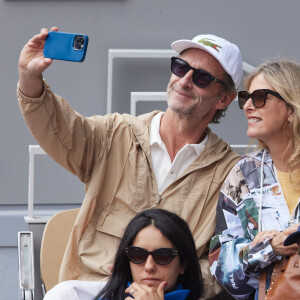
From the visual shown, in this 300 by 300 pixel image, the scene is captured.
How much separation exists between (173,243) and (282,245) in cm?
43

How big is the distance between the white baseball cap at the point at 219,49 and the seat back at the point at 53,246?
100 cm

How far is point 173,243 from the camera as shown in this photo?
3.72 metres

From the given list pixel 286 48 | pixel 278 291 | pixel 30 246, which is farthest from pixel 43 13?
pixel 278 291

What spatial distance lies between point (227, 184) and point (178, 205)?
27 cm

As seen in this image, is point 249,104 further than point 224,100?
No

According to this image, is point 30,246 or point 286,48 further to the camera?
point 286,48

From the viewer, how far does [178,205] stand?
13.9ft

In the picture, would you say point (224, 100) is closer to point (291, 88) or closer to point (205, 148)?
point (205, 148)

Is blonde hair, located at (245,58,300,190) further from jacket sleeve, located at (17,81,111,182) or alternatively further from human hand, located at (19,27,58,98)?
human hand, located at (19,27,58,98)

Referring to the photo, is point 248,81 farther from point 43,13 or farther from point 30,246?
point 43,13

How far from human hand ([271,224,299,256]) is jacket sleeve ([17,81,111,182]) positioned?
1029mm

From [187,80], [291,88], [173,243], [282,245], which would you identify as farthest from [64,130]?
[282,245]

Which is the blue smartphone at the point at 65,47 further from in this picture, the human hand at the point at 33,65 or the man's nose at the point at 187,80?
the man's nose at the point at 187,80

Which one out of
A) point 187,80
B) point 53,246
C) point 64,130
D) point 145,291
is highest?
point 187,80
